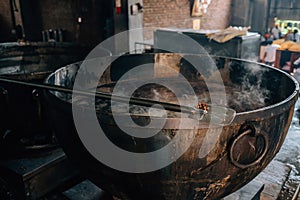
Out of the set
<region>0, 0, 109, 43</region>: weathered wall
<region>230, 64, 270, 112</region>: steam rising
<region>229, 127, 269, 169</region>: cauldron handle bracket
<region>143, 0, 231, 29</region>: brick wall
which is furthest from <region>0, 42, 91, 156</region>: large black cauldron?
<region>143, 0, 231, 29</region>: brick wall

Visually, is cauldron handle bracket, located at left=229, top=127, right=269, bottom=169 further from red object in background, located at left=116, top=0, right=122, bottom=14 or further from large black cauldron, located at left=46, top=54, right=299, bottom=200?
red object in background, located at left=116, top=0, right=122, bottom=14

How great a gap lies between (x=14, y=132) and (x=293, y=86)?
2.33m

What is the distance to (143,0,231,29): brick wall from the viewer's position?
9016 millimetres

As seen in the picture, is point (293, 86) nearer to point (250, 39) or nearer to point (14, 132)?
point (14, 132)

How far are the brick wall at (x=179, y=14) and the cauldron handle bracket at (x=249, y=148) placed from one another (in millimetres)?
7893

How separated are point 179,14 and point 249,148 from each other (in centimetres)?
936

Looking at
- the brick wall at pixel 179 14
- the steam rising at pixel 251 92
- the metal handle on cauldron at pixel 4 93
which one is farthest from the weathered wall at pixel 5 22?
the steam rising at pixel 251 92

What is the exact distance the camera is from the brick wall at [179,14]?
9016mm

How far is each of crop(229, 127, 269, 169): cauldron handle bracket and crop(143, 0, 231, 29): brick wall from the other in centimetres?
789

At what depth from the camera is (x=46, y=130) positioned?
8.79 feet

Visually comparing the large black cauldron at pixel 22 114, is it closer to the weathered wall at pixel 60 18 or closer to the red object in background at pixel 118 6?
the red object in background at pixel 118 6

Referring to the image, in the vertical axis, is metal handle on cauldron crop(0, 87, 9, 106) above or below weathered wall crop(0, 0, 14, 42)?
below

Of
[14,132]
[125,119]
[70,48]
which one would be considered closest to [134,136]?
[125,119]

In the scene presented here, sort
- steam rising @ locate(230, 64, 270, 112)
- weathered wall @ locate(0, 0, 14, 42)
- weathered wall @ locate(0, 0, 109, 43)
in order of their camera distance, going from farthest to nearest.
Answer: weathered wall @ locate(0, 0, 14, 42) → weathered wall @ locate(0, 0, 109, 43) → steam rising @ locate(230, 64, 270, 112)
